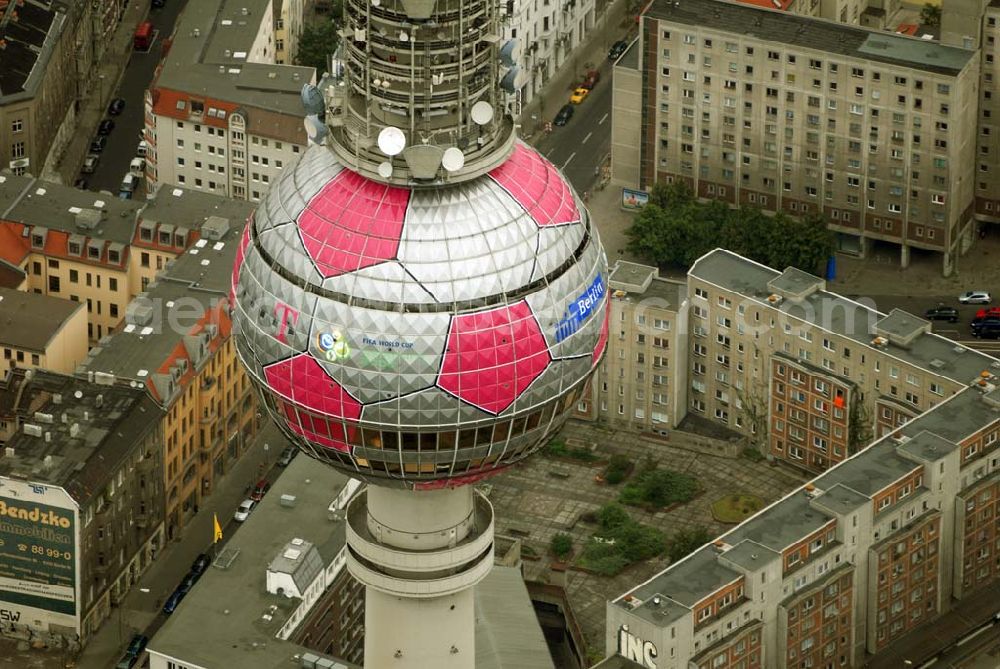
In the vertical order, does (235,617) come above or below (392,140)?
below

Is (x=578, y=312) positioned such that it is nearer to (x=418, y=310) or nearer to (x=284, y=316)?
(x=418, y=310)

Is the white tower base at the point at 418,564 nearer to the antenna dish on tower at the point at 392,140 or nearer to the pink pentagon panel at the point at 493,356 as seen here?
Result: the pink pentagon panel at the point at 493,356

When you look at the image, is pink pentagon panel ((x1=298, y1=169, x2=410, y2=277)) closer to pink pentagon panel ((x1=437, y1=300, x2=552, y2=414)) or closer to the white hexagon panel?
the white hexagon panel

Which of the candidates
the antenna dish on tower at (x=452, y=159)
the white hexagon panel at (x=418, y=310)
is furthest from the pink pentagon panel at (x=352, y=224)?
the antenna dish on tower at (x=452, y=159)

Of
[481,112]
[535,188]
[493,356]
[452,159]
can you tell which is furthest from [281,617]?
[481,112]

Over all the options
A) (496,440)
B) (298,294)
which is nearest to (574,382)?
(496,440)

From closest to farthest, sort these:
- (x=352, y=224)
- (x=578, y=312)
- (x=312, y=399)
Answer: (x=352, y=224), (x=312, y=399), (x=578, y=312)

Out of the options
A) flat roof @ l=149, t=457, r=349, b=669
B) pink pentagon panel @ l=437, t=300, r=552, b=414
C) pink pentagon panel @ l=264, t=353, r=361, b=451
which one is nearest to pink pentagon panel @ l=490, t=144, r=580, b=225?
pink pentagon panel @ l=437, t=300, r=552, b=414
